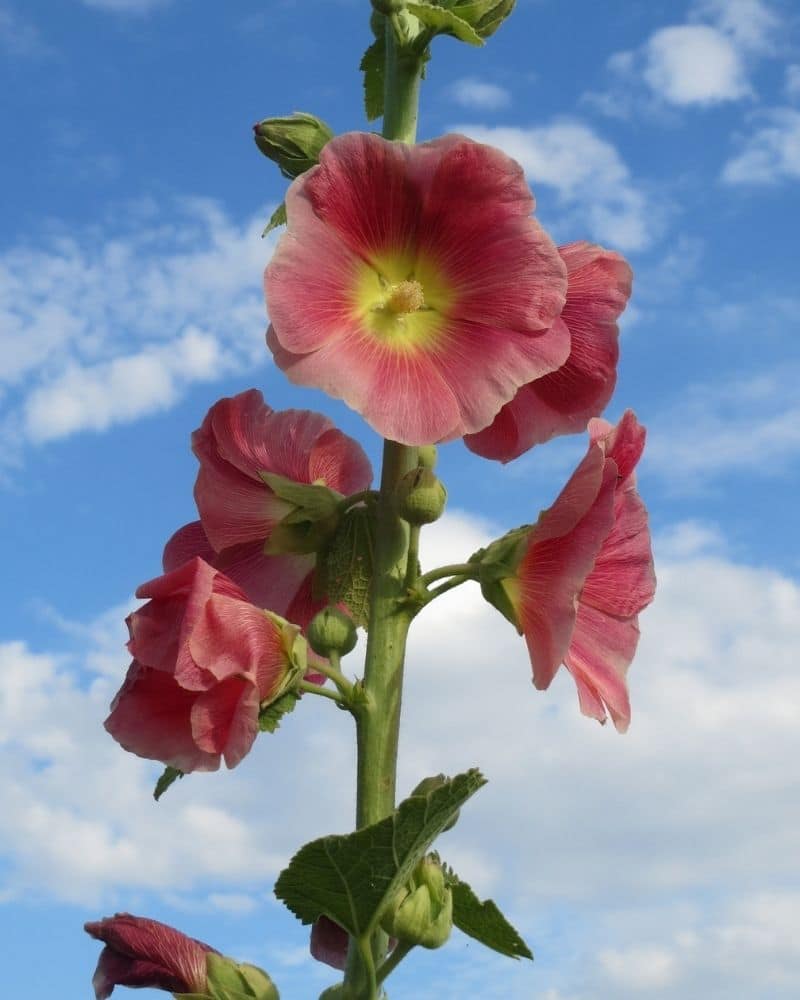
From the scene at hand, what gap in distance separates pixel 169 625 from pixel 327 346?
61 centimetres

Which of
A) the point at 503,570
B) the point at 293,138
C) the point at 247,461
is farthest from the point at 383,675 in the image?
the point at 293,138

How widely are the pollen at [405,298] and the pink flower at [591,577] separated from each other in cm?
44

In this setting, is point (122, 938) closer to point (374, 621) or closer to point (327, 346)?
point (374, 621)

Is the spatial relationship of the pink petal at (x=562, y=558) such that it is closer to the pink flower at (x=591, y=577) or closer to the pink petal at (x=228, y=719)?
the pink flower at (x=591, y=577)

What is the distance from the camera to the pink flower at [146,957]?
8.79 ft

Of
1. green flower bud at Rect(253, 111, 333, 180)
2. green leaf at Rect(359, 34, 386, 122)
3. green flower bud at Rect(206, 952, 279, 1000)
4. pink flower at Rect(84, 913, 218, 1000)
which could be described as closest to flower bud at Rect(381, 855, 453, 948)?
green flower bud at Rect(206, 952, 279, 1000)

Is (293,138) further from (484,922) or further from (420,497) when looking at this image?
(484,922)

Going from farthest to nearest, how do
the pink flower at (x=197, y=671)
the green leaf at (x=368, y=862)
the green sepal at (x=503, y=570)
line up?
the green sepal at (x=503, y=570) → the pink flower at (x=197, y=671) → the green leaf at (x=368, y=862)

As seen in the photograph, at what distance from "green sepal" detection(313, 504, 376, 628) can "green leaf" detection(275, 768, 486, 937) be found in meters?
0.58

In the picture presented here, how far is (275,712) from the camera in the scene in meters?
2.52

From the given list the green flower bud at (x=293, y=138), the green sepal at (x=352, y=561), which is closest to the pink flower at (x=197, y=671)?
the green sepal at (x=352, y=561)

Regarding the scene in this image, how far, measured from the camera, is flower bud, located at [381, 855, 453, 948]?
2.34 m

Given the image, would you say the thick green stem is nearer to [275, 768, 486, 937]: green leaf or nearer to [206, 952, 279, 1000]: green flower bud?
[275, 768, 486, 937]: green leaf

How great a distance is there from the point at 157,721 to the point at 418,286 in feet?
3.33
